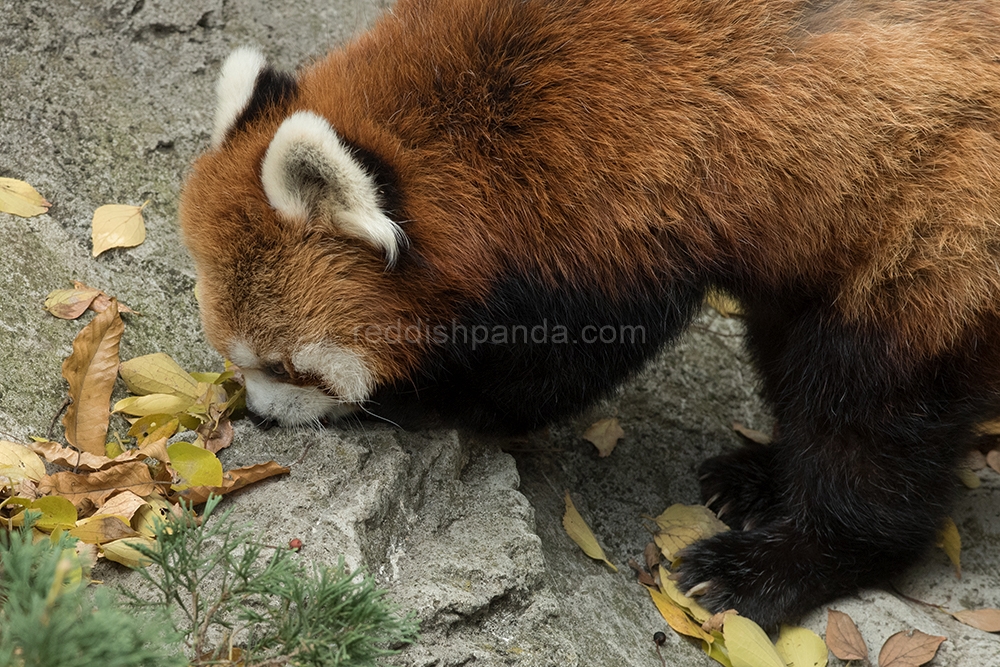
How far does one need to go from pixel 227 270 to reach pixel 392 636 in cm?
141

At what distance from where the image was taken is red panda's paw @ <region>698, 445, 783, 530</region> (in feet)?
13.5

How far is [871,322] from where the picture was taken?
10.3ft

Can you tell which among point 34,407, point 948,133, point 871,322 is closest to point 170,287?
point 34,407

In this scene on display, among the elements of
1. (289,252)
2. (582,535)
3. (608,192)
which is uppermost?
(289,252)

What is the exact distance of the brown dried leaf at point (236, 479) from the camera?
9.87 feet

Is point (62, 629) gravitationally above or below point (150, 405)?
above

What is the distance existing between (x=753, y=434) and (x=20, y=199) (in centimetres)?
372

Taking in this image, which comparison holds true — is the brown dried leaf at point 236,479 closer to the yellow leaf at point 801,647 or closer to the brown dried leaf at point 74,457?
the brown dried leaf at point 74,457

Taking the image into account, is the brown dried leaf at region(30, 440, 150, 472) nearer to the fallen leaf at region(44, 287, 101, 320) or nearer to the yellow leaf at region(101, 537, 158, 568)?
the yellow leaf at region(101, 537, 158, 568)

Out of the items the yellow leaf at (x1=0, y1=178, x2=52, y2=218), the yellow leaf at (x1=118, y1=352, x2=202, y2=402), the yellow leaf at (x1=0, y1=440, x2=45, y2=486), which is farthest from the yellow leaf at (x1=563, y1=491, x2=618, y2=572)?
the yellow leaf at (x1=0, y1=178, x2=52, y2=218)

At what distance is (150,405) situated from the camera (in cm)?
357

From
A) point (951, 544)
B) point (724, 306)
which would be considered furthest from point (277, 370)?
point (951, 544)

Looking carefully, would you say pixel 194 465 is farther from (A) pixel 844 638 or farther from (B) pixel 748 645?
(A) pixel 844 638

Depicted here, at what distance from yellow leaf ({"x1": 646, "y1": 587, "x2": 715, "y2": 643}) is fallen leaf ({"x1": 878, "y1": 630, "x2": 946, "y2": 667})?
67 cm
